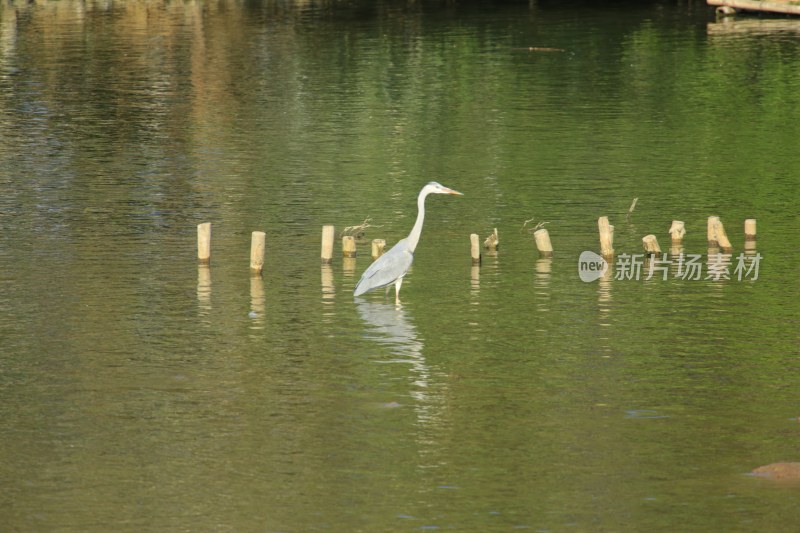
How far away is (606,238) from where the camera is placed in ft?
103

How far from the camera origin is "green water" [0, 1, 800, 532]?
61.4ft

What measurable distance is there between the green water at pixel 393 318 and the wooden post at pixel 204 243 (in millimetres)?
322

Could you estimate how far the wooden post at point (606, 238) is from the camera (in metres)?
30.9

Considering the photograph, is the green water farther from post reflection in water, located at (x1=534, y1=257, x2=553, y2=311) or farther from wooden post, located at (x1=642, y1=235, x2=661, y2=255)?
wooden post, located at (x1=642, y1=235, x2=661, y2=255)

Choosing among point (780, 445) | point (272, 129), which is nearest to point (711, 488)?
point (780, 445)

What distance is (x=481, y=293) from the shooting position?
2930 cm

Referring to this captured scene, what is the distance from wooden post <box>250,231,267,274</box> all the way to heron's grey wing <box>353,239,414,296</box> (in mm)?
3160

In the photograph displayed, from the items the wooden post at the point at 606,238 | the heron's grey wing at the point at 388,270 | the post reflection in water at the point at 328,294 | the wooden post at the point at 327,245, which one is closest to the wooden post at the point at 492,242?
the wooden post at the point at 606,238

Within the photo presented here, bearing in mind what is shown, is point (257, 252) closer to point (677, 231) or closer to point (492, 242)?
point (492, 242)

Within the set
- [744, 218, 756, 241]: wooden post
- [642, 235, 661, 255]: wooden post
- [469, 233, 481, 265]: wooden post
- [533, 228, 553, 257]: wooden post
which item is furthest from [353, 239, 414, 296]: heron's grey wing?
[744, 218, 756, 241]: wooden post

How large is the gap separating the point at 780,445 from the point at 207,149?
104 ft

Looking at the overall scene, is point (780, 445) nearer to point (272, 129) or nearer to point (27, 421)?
point (27, 421)

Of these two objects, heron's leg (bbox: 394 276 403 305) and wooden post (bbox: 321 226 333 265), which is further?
wooden post (bbox: 321 226 333 265)

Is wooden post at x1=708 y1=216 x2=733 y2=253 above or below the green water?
above
